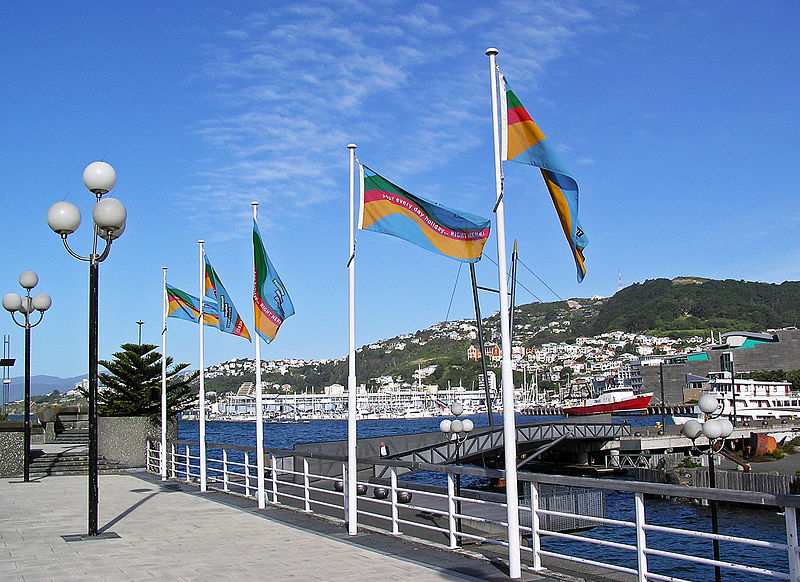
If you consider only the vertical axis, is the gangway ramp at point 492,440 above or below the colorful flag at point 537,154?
below

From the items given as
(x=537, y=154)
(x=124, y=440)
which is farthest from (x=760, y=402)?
(x=537, y=154)

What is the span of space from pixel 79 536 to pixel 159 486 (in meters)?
8.44

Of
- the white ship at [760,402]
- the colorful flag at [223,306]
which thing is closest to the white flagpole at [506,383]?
the colorful flag at [223,306]

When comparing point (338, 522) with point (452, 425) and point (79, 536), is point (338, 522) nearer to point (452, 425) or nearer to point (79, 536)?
point (79, 536)

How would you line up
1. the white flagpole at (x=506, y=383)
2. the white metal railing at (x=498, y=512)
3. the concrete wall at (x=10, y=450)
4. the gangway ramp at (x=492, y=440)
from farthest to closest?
the gangway ramp at (x=492, y=440), the concrete wall at (x=10, y=450), the white flagpole at (x=506, y=383), the white metal railing at (x=498, y=512)

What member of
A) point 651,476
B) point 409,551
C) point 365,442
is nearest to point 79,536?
point 409,551

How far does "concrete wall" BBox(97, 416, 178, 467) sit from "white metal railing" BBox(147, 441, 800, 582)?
66.7 inches

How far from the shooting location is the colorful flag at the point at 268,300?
43.8 ft

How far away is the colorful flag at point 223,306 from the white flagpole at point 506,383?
9442 millimetres

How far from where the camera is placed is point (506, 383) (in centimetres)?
786

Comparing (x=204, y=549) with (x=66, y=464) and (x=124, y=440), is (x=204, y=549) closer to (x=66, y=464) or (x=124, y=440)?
(x=66, y=464)

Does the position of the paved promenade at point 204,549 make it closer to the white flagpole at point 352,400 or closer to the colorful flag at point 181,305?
the white flagpole at point 352,400

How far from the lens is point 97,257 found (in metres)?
10.9

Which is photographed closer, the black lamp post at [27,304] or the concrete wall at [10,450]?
the black lamp post at [27,304]
